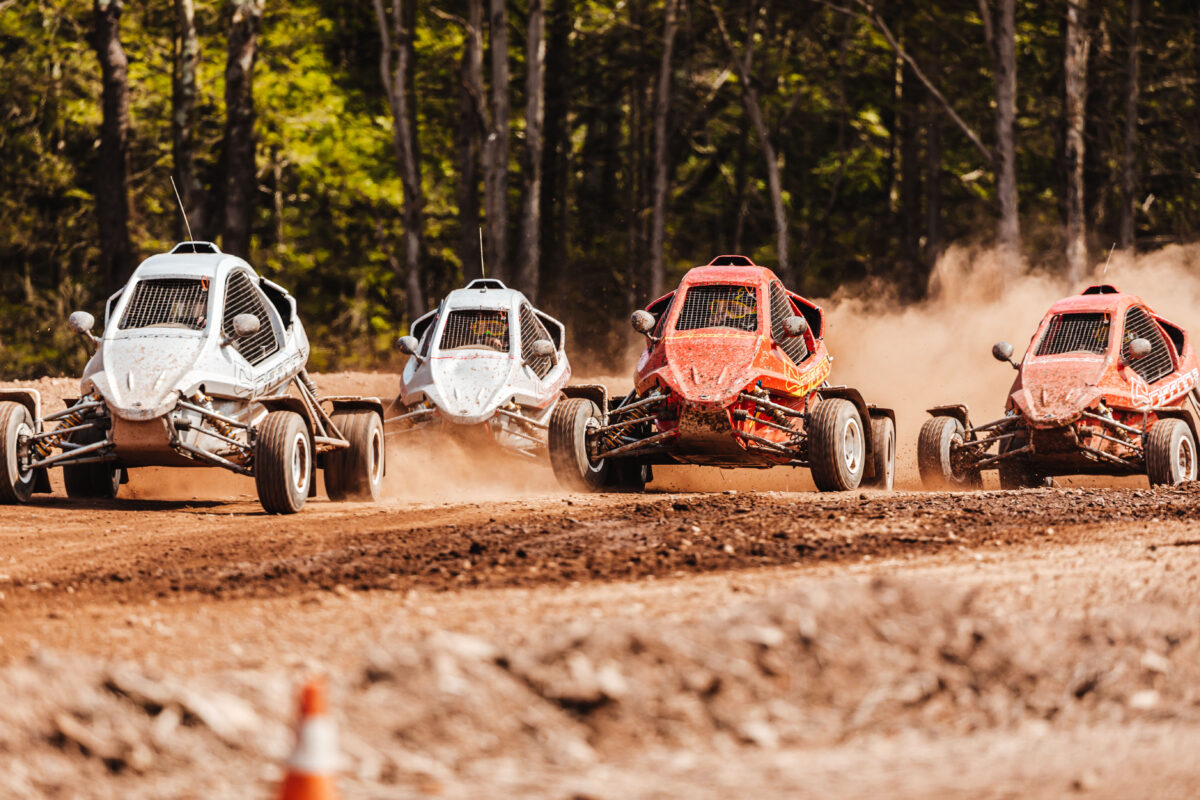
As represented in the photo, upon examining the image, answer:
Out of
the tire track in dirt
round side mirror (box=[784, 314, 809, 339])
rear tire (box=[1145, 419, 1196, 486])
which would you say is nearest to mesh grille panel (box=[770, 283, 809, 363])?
round side mirror (box=[784, 314, 809, 339])

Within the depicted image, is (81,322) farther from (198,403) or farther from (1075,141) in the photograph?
(1075,141)

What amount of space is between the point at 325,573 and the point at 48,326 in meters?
25.2

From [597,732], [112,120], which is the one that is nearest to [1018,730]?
[597,732]

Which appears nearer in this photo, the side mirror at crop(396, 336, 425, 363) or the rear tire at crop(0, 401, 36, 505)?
the rear tire at crop(0, 401, 36, 505)

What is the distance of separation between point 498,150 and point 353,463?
16620 millimetres

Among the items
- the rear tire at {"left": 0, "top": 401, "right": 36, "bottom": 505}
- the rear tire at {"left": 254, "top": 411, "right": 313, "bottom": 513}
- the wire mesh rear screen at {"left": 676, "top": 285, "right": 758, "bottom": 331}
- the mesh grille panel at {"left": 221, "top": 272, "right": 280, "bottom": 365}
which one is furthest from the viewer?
the wire mesh rear screen at {"left": 676, "top": 285, "right": 758, "bottom": 331}

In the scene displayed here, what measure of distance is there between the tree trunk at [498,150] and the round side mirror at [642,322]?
617 inches

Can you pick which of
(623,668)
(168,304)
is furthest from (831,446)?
(623,668)

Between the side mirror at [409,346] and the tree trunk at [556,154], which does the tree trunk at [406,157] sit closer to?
the tree trunk at [556,154]

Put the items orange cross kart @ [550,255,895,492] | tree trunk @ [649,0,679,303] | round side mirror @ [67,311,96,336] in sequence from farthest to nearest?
1. tree trunk @ [649,0,679,303]
2. orange cross kart @ [550,255,895,492]
3. round side mirror @ [67,311,96,336]

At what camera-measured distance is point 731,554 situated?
31.3 feet

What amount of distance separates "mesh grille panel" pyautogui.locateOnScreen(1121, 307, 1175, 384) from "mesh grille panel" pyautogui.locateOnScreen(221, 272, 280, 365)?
899 cm

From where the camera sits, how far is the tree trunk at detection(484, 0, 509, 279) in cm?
2986

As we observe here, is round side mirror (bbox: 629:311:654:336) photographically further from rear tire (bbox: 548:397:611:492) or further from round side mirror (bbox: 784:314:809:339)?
round side mirror (bbox: 784:314:809:339)
